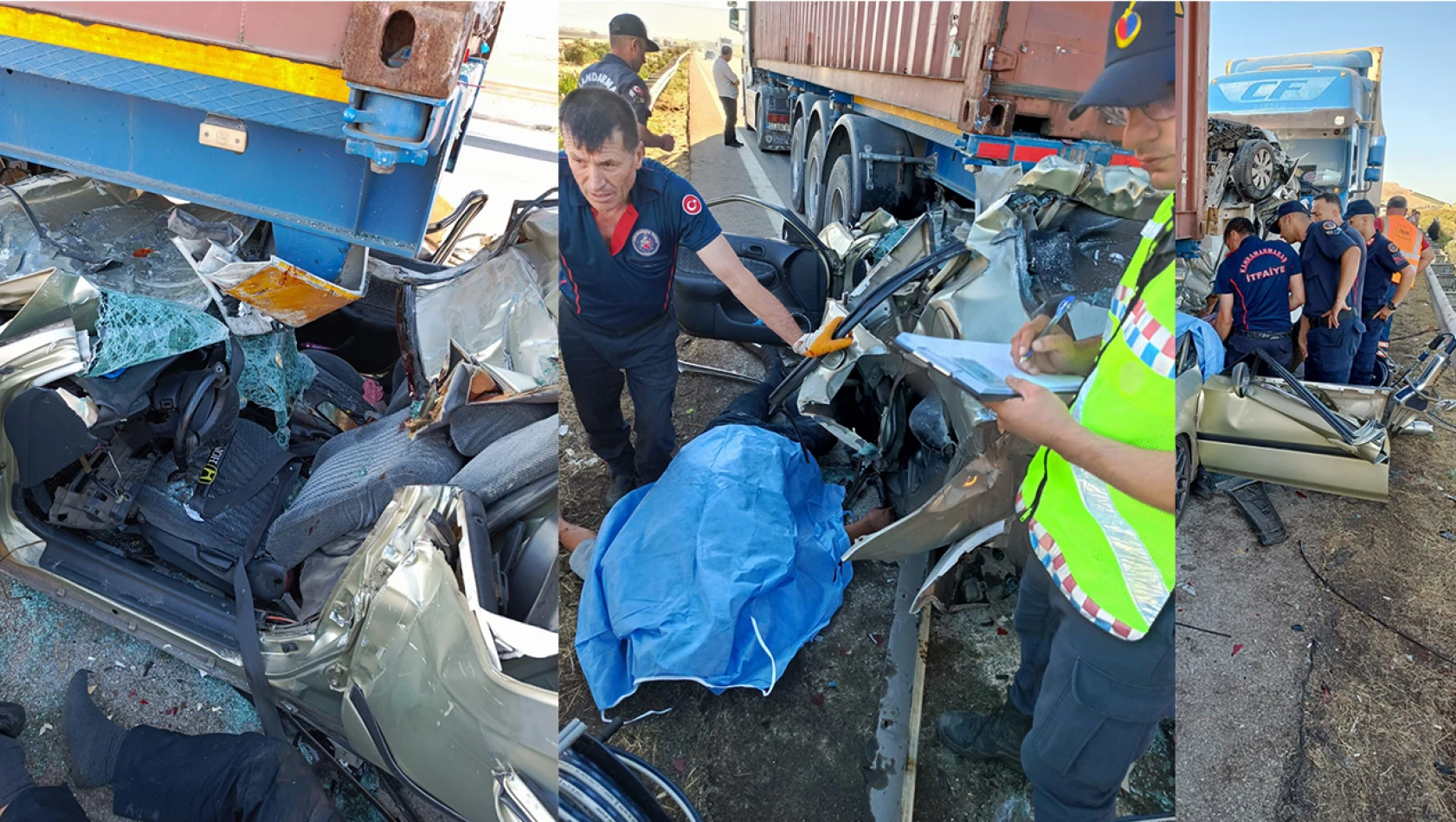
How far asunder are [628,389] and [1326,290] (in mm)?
4371

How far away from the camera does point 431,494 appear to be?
1756 millimetres

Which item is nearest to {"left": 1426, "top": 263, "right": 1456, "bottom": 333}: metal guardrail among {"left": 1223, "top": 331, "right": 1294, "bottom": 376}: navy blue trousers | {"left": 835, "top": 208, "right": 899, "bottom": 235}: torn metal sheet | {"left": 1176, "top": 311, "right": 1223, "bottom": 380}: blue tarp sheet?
{"left": 1223, "top": 331, "right": 1294, "bottom": 376}: navy blue trousers

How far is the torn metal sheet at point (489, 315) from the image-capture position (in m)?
2.79

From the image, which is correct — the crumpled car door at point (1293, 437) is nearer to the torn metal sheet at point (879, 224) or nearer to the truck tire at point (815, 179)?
the torn metal sheet at point (879, 224)

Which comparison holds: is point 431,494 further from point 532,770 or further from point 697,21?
point 697,21

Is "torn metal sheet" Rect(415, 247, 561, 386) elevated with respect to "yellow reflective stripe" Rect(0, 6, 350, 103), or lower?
lower

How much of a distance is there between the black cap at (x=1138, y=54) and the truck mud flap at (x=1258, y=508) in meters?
3.74

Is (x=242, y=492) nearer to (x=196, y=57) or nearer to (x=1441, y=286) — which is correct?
(x=196, y=57)

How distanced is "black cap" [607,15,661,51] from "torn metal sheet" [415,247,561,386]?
186 cm

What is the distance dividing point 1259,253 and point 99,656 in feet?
17.2

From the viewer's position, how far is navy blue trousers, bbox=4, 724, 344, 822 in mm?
1788

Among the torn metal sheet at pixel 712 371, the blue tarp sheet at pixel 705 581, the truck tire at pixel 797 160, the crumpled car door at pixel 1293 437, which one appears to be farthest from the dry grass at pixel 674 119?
the truck tire at pixel 797 160

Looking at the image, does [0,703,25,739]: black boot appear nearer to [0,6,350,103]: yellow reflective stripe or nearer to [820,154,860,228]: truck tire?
[0,6,350,103]: yellow reflective stripe

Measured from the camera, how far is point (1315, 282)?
424 cm
